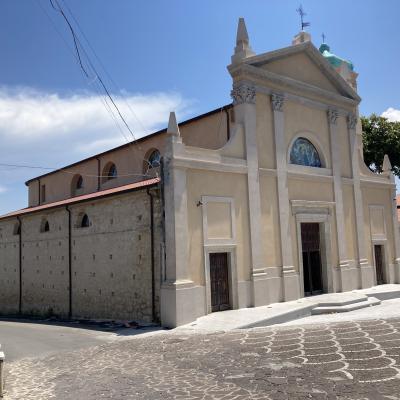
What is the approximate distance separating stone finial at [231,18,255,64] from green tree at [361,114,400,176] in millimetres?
19259

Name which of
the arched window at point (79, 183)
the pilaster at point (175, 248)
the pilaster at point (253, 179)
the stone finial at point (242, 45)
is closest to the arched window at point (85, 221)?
the pilaster at point (175, 248)

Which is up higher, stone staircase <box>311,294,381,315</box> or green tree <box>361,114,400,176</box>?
green tree <box>361,114,400,176</box>

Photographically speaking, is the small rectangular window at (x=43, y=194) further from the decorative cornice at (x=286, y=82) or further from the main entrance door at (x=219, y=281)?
the main entrance door at (x=219, y=281)

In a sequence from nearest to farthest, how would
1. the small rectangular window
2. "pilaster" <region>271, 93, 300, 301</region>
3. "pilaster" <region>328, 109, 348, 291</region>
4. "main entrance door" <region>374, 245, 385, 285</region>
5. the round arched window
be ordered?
"pilaster" <region>271, 93, 300, 301</region>, "pilaster" <region>328, 109, 348, 291</region>, the round arched window, "main entrance door" <region>374, 245, 385, 285</region>, the small rectangular window

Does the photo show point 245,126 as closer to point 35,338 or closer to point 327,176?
point 327,176

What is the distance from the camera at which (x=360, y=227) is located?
21.0 metres

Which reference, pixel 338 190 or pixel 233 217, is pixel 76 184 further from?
pixel 338 190

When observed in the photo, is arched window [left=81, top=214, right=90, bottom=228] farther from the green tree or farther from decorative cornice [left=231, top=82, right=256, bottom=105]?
the green tree

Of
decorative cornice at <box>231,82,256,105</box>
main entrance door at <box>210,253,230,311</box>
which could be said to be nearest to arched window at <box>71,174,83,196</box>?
decorative cornice at <box>231,82,256,105</box>

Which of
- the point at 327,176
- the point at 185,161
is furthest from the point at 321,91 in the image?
the point at 185,161

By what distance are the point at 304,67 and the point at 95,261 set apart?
481 inches

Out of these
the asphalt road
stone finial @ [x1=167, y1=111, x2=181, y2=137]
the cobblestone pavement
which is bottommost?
the asphalt road

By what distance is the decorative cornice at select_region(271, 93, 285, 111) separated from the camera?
1792cm

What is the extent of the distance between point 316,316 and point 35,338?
9.20 metres
